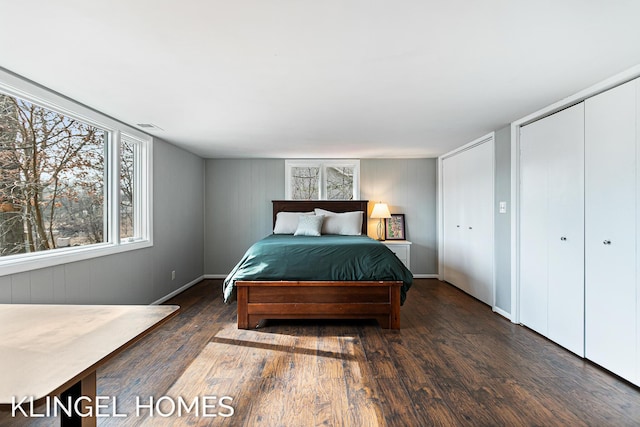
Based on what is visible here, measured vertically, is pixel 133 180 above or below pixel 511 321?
above

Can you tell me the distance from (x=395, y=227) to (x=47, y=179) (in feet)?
14.9

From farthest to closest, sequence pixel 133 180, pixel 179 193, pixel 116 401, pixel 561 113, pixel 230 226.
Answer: pixel 230 226, pixel 179 193, pixel 133 180, pixel 561 113, pixel 116 401

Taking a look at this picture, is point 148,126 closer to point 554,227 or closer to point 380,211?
point 380,211

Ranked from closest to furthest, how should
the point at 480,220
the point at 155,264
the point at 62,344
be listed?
→ the point at 62,344
the point at 155,264
the point at 480,220

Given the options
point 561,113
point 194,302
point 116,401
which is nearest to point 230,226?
point 194,302

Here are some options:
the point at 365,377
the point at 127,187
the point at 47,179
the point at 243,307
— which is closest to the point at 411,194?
the point at 243,307

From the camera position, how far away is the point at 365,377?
7.22 ft

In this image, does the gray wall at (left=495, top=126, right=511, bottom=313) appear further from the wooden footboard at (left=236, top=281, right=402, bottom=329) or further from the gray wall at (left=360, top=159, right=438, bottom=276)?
the gray wall at (left=360, top=159, right=438, bottom=276)

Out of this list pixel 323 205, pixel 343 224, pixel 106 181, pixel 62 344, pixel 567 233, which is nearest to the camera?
pixel 62 344

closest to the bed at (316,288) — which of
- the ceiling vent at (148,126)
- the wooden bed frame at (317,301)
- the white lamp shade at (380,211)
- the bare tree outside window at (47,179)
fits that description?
the wooden bed frame at (317,301)

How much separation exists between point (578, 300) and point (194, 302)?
3984 mm

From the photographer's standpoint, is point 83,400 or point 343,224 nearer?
point 83,400

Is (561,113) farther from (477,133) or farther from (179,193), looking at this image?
(179,193)

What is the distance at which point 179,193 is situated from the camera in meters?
4.55
